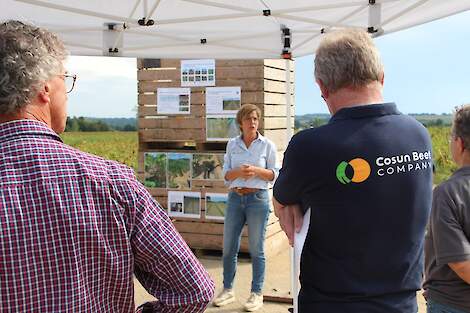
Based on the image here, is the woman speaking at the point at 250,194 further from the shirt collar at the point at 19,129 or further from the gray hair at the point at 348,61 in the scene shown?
the shirt collar at the point at 19,129

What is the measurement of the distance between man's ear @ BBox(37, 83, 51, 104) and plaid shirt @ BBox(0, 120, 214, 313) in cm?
6

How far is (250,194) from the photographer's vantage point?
450 cm

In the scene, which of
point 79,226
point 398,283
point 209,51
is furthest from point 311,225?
point 209,51

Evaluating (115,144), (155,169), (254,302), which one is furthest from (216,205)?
(115,144)

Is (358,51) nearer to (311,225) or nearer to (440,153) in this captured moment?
(311,225)

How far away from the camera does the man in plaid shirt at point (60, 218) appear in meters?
1.05

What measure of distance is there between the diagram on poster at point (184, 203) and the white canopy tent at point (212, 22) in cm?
228

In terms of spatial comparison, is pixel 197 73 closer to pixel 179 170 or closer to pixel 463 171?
pixel 179 170

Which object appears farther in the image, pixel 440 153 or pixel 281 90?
pixel 440 153

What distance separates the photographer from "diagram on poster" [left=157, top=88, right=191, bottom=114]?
6.16 metres

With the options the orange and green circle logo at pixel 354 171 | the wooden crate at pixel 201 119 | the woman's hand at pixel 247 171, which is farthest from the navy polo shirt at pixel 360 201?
the wooden crate at pixel 201 119

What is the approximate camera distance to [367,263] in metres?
1.44

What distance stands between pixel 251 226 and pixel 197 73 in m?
2.33

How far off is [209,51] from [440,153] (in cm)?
922
